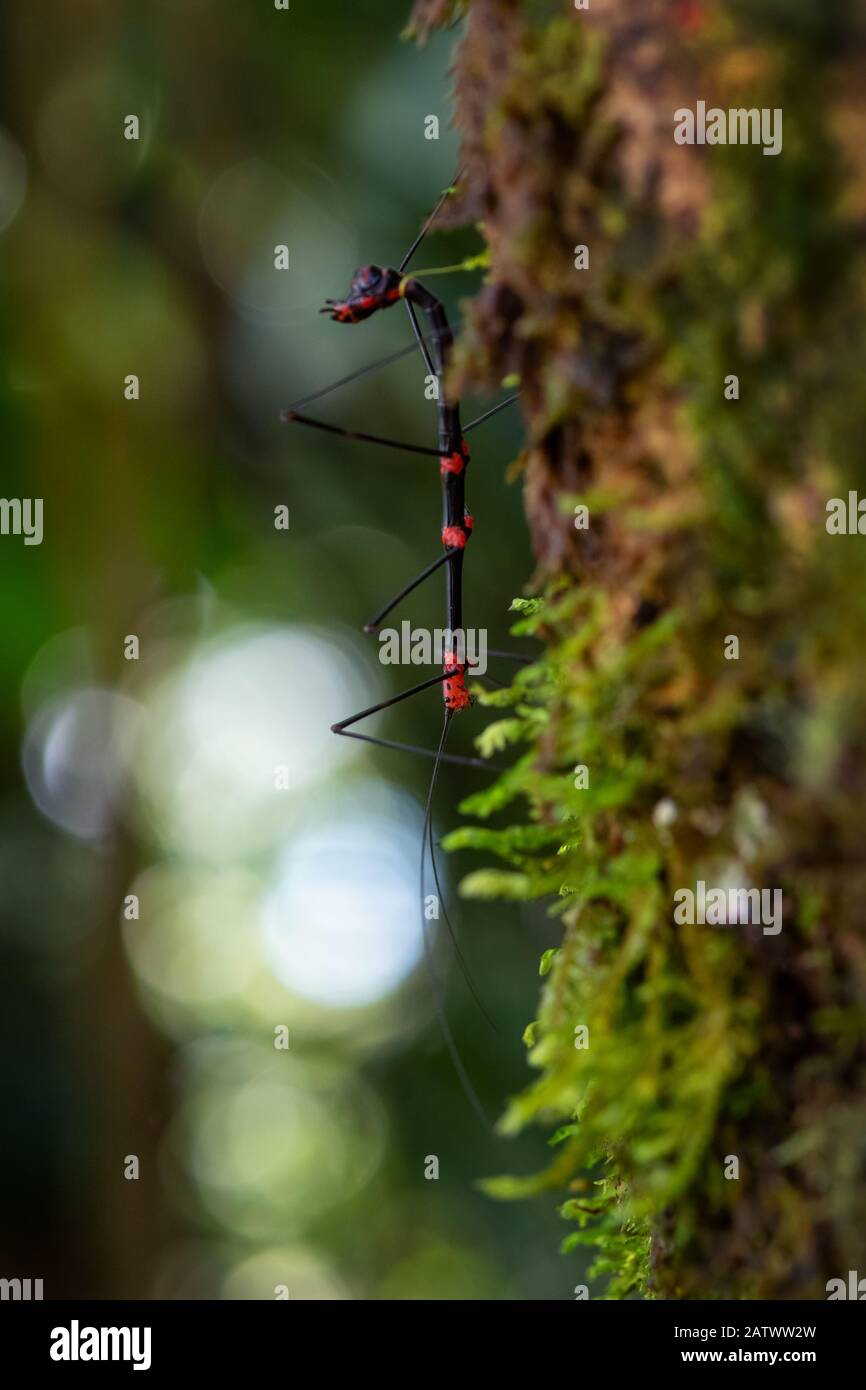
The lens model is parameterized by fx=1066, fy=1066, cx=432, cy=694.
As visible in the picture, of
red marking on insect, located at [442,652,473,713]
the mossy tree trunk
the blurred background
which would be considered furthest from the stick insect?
the blurred background

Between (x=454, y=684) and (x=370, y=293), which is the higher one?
(x=370, y=293)

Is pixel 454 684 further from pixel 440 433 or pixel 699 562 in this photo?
pixel 699 562

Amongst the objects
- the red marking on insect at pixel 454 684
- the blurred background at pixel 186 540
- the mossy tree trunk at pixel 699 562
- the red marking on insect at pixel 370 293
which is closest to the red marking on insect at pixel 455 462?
the red marking on insect at pixel 370 293

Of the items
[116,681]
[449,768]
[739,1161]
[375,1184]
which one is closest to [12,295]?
[116,681]

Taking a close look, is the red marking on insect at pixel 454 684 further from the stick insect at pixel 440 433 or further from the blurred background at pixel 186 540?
the blurred background at pixel 186 540

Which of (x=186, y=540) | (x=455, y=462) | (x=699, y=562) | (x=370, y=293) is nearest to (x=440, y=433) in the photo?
(x=455, y=462)

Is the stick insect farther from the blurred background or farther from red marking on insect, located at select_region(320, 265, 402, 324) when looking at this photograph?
the blurred background

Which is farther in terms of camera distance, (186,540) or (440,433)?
(186,540)
